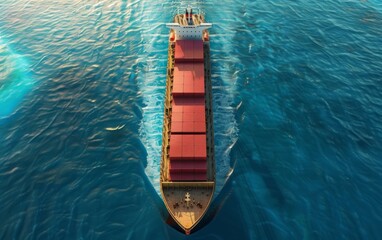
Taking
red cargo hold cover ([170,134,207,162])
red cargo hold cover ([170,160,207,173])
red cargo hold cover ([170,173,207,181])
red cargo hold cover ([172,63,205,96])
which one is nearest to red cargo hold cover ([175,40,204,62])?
red cargo hold cover ([172,63,205,96])

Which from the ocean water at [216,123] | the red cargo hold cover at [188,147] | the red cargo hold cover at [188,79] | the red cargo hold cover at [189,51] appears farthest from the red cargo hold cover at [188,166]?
the red cargo hold cover at [189,51]

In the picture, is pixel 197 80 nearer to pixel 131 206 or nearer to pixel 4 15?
pixel 131 206

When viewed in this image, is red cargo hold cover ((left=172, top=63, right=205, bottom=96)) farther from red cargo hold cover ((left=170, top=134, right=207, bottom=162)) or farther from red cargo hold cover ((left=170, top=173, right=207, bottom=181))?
red cargo hold cover ((left=170, top=173, right=207, bottom=181))

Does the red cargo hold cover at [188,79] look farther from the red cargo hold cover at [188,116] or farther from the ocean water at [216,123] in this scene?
the ocean water at [216,123]

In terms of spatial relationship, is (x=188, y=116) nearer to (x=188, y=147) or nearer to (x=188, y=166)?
(x=188, y=147)

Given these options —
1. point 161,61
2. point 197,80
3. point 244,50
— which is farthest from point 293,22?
point 197,80

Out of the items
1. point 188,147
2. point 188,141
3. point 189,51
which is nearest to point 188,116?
point 188,141
